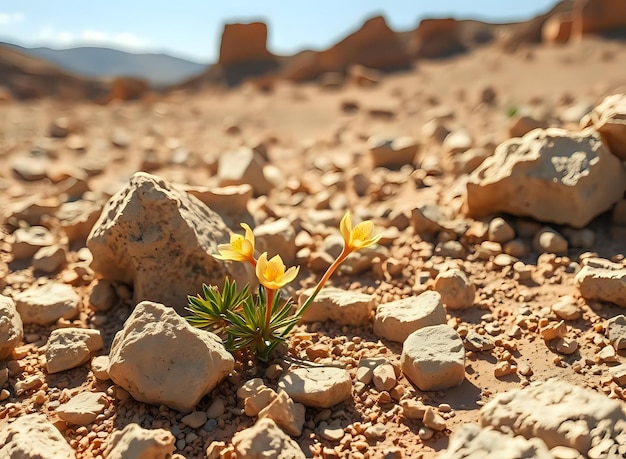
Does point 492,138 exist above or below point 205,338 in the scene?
above

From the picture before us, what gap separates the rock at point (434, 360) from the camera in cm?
224

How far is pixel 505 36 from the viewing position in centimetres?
1931

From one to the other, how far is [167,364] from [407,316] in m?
1.14

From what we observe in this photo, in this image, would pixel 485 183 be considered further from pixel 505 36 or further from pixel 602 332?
pixel 505 36

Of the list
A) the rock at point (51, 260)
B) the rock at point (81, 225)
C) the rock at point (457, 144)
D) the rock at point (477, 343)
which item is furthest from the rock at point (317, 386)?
the rock at point (457, 144)

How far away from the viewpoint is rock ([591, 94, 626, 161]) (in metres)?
3.42

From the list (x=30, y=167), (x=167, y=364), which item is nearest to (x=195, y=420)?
(x=167, y=364)

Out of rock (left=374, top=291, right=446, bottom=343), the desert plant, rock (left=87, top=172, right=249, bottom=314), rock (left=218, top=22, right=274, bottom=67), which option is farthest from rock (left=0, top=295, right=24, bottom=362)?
rock (left=218, top=22, right=274, bottom=67)

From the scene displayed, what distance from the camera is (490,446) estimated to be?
1.61 metres

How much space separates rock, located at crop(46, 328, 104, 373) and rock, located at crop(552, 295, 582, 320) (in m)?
2.25

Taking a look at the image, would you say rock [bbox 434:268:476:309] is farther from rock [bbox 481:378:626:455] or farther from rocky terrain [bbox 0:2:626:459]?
rock [bbox 481:378:626:455]

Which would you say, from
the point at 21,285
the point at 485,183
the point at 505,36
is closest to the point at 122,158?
the point at 21,285

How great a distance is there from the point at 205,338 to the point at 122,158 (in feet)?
17.0

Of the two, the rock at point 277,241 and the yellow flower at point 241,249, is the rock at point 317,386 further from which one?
the rock at point 277,241
